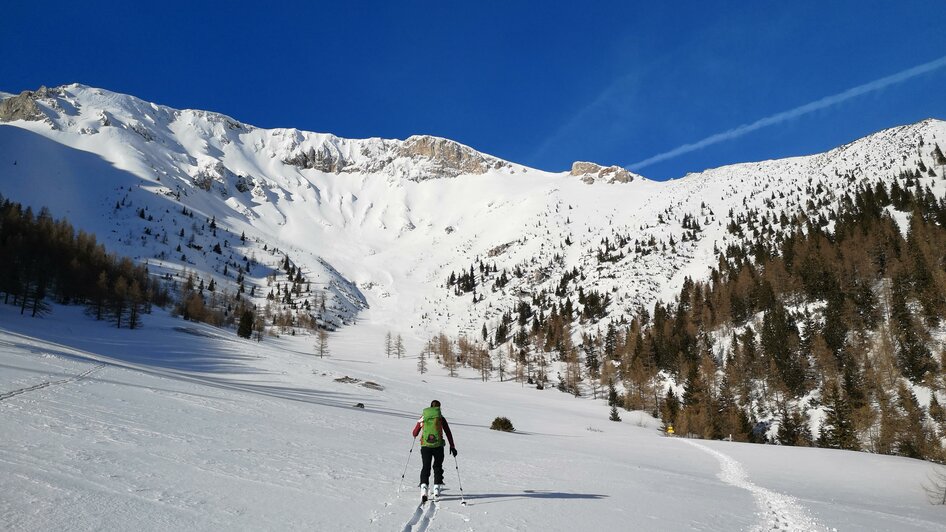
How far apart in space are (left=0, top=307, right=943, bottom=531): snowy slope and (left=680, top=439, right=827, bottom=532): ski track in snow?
0.30 feet

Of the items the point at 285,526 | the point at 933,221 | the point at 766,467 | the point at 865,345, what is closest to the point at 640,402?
the point at 865,345

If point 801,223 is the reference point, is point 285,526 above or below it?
below

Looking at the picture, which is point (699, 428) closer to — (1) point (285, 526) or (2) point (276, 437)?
(2) point (276, 437)

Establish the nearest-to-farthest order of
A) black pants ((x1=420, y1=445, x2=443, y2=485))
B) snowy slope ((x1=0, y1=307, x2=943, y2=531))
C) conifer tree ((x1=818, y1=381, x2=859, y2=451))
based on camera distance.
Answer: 1. snowy slope ((x1=0, y1=307, x2=943, y2=531))
2. black pants ((x1=420, y1=445, x2=443, y2=485))
3. conifer tree ((x1=818, y1=381, x2=859, y2=451))

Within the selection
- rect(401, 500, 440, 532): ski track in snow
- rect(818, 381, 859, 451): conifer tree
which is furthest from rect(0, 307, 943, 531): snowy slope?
rect(818, 381, 859, 451): conifer tree

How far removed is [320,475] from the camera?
37.0ft

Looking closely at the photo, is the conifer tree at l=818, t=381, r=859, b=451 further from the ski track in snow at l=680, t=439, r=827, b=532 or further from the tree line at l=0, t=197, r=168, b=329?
the tree line at l=0, t=197, r=168, b=329

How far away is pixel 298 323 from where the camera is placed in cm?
15362

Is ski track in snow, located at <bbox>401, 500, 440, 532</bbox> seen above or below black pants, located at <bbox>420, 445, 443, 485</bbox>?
below

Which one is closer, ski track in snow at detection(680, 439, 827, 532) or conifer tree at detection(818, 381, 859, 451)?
ski track in snow at detection(680, 439, 827, 532)

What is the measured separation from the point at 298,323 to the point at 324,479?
154621 mm

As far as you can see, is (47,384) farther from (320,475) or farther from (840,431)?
(840,431)

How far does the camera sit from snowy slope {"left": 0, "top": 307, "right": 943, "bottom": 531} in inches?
302

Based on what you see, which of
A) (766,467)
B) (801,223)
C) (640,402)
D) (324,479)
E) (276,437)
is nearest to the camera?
(324,479)
